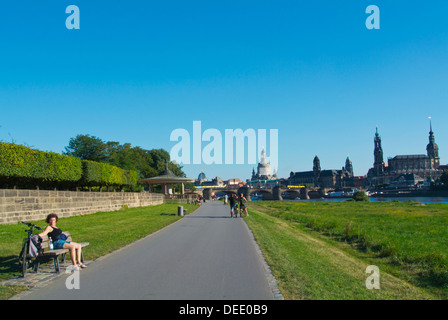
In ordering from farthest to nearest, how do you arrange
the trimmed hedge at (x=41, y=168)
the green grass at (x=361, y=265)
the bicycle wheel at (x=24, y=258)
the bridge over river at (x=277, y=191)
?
the bridge over river at (x=277, y=191), the trimmed hedge at (x=41, y=168), the bicycle wheel at (x=24, y=258), the green grass at (x=361, y=265)

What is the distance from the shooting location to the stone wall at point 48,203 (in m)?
19.9

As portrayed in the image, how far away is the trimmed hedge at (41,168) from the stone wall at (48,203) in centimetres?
168

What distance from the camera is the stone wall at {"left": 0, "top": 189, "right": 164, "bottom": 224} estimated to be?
19853 millimetres

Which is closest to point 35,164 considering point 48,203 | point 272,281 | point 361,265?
point 48,203

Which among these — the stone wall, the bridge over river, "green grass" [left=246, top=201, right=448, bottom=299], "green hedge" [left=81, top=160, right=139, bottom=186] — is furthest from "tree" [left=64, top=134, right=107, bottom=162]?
the bridge over river

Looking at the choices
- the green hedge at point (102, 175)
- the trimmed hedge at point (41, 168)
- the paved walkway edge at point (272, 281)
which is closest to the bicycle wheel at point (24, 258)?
the paved walkway edge at point (272, 281)

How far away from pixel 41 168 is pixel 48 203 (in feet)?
9.45

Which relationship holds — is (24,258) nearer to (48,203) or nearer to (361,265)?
(361,265)

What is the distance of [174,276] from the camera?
29.2ft

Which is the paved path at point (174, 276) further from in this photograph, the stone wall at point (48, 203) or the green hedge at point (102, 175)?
the green hedge at point (102, 175)

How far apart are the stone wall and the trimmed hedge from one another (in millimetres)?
1680
